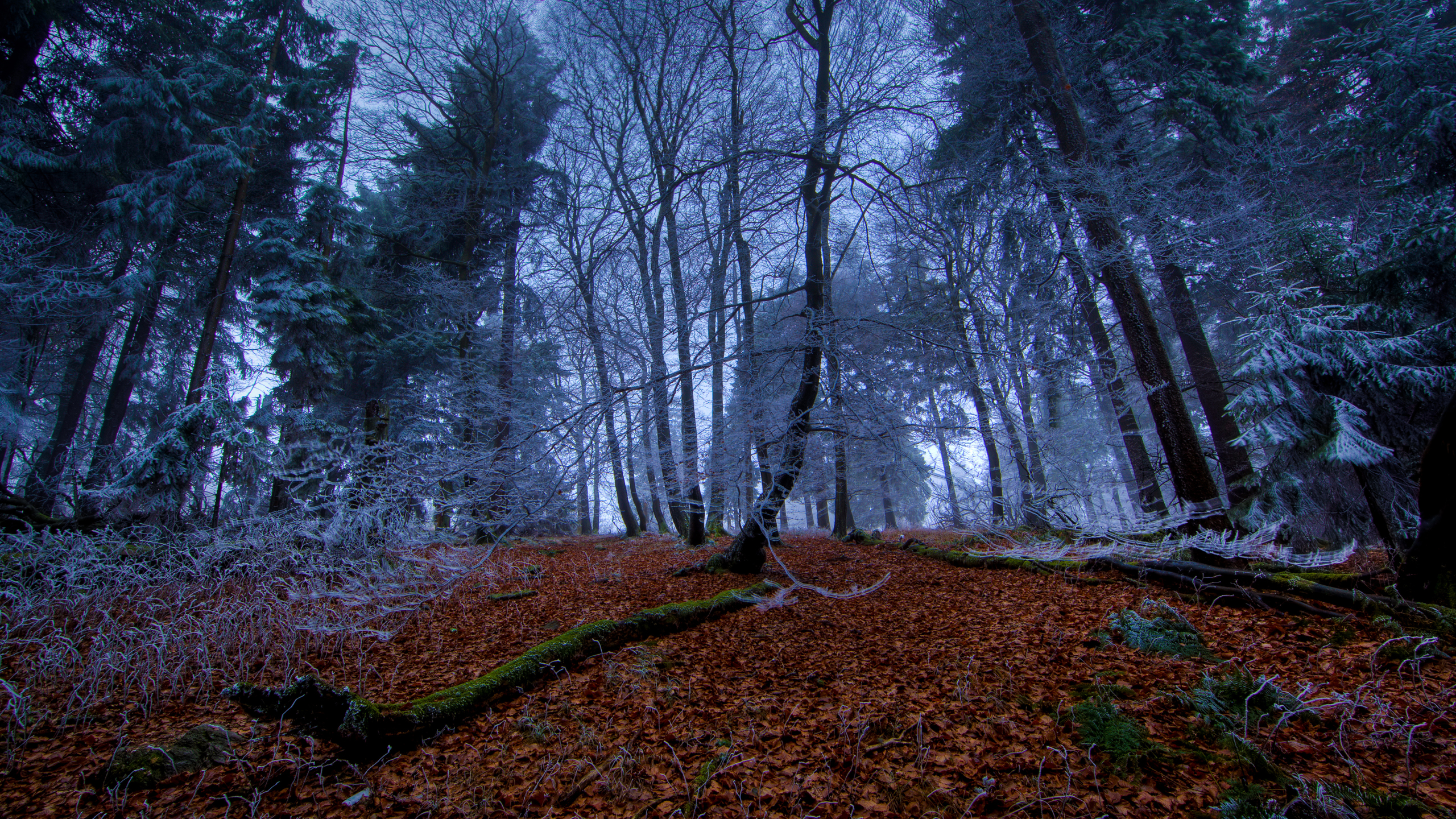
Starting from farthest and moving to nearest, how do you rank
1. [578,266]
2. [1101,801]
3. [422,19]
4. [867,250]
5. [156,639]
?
1. [422,19]
2. [867,250]
3. [578,266]
4. [156,639]
5. [1101,801]

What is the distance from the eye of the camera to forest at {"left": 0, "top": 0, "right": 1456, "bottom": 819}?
2699 mm

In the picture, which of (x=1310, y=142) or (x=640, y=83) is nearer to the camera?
(x=640, y=83)

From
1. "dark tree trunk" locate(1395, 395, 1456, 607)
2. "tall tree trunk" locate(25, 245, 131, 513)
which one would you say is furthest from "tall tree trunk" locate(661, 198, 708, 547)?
"tall tree trunk" locate(25, 245, 131, 513)

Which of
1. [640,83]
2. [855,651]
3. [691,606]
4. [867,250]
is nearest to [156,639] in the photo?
[691,606]

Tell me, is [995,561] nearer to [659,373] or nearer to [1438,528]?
[1438,528]

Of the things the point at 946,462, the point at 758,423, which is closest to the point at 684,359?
the point at 758,423

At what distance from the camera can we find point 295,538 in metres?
6.39

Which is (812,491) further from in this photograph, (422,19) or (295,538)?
(422,19)

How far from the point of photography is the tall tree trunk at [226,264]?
364 inches

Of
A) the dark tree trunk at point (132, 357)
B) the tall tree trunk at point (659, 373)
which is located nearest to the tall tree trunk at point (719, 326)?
the tall tree trunk at point (659, 373)

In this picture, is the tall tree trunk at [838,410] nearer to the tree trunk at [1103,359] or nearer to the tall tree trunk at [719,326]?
the tall tree trunk at [719,326]

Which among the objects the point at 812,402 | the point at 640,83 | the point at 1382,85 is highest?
the point at 640,83

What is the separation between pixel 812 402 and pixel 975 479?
6.21 feet

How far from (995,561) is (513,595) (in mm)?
6318
